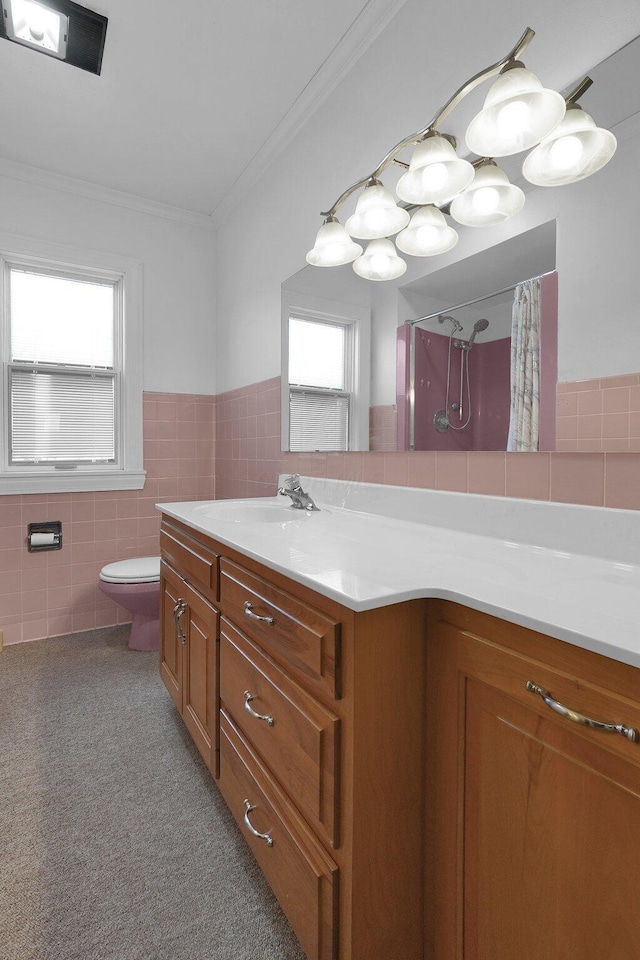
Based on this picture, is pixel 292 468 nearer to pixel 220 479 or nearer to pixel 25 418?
pixel 220 479

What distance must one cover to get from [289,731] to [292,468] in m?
1.41

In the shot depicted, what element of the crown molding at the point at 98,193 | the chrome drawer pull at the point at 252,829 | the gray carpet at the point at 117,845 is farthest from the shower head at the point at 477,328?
the crown molding at the point at 98,193

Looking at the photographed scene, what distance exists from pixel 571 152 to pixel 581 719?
3.82ft

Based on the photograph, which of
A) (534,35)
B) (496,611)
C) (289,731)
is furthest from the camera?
(534,35)

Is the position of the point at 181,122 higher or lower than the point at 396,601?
higher

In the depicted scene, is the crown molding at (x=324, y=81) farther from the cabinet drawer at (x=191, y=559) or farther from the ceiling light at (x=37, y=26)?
the cabinet drawer at (x=191, y=559)

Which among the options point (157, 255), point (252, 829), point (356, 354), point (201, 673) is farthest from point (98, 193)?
point (252, 829)

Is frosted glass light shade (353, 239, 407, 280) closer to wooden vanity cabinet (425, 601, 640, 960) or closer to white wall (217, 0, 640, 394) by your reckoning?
white wall (217, 0, 640, 394)

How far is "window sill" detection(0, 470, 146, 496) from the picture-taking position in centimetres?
252

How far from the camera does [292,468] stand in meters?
2.22

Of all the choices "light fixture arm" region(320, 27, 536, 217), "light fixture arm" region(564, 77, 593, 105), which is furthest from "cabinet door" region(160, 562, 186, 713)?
"light fixture arm" region(564, 77, 593, 105)

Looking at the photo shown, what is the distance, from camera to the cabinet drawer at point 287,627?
81cm

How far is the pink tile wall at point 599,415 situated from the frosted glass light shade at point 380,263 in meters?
0.74

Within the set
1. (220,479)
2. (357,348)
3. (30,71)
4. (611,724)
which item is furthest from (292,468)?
(30,71)
